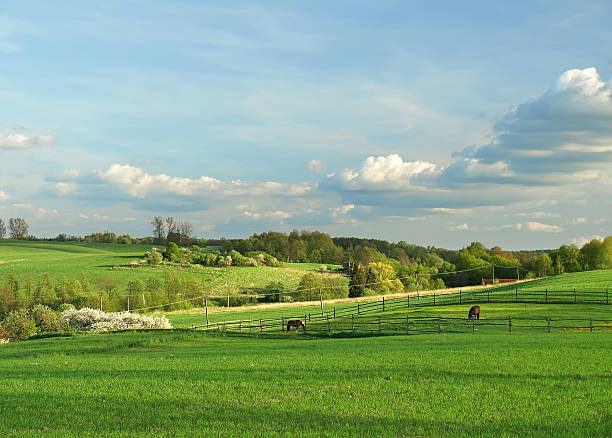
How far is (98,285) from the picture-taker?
325ft

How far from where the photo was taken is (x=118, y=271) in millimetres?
118062

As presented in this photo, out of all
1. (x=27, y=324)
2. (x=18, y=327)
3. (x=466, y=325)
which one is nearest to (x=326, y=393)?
(x=466, y=325)

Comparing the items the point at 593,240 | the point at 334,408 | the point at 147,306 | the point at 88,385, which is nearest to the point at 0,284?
the point at 147,306

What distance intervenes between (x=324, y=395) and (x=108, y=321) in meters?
49.3

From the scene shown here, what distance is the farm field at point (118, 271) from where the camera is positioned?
111 metres

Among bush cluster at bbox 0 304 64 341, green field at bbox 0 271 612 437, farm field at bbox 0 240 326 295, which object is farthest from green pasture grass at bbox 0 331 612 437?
farm field at bbox 0 240 326 295

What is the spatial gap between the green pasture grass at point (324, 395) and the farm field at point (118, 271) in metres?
83.5

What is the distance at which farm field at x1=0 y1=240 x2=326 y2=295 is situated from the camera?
111 metres

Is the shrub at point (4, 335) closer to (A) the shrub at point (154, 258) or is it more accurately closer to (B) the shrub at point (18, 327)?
(B) the shrub at point (18, 327)

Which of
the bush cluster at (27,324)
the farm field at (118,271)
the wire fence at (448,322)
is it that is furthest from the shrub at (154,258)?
the wire fence at (448,322)

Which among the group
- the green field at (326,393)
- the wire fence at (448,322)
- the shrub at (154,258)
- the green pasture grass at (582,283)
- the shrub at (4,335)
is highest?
the shrub at (154,258)

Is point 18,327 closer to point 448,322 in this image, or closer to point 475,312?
point 448,322

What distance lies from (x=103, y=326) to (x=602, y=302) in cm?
5230

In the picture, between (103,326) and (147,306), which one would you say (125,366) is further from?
(147,306)
